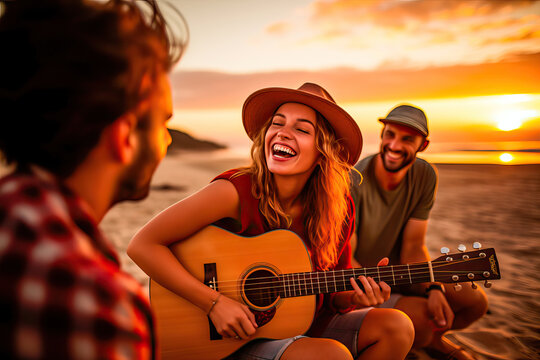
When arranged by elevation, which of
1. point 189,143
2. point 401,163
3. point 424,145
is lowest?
point 189,143

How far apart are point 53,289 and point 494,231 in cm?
834

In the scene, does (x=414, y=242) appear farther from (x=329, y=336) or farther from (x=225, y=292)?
(x=225, y=292)

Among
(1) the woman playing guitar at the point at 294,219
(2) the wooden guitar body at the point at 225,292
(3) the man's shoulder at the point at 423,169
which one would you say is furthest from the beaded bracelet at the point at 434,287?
(2) the wooden guitar body at the point at 225,292

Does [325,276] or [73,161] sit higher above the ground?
[73,161]

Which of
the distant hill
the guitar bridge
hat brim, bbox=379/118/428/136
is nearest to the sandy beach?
the guitar bridge

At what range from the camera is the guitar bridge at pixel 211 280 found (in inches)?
79.5

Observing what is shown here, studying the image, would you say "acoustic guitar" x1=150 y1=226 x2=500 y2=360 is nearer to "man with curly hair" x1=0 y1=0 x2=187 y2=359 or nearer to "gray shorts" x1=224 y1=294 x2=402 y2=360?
"gray shorts" x1=224 y1=294 x2=402 y2=360

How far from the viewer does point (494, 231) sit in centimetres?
725

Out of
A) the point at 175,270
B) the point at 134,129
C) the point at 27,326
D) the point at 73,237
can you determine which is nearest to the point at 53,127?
the point at 134,129

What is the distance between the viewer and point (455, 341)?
3.03 m

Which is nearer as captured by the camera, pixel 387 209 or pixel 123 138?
pixel 123 138

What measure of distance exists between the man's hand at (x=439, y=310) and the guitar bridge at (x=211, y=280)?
172cm

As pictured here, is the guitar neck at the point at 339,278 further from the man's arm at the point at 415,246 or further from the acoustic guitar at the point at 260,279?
the man's arm at the point at 415,246

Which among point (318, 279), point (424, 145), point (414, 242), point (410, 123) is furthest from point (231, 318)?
point (424, 145)
